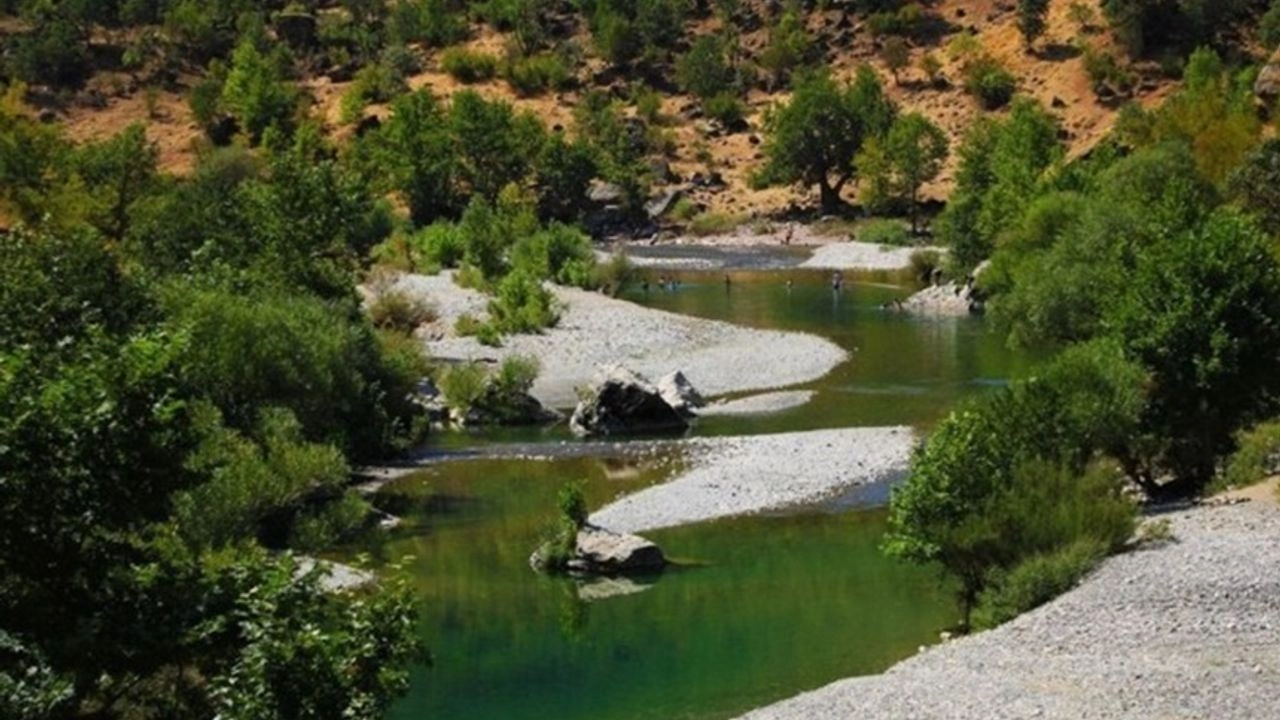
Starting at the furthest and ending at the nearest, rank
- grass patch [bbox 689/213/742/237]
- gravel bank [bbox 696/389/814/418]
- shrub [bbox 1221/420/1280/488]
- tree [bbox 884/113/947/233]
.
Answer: grass patch [bbox 689/213/742/237], tree [bbox 884/113/947/233], gravel bank [bbox 696/389/814/418], shrub [bbox 1221/420/1280/488]

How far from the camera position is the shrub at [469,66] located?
542 feet

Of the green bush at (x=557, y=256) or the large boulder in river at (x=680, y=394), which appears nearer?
the large boulder in river at (x=680, y=394)

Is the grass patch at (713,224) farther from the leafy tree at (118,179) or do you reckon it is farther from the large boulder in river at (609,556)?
the large boulder in river at (609,556)

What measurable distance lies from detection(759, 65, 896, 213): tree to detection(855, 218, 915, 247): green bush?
36.0 feet

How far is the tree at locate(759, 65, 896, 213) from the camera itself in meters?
138

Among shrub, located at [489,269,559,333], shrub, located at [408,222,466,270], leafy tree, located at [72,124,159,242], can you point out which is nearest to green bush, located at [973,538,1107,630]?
shrub, located at [489,269,559,333]

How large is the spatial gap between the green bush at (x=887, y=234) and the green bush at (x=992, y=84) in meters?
22.1

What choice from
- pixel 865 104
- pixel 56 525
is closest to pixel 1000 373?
pixel 56 525

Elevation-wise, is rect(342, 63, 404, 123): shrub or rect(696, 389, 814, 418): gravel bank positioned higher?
rect(342, 63, 404, 123): shrub

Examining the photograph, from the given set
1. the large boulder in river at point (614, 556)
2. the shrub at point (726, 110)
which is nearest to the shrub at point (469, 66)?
the shrub at point (726, 110)

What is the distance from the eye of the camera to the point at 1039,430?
125 ft

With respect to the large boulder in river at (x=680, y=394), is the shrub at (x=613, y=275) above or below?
below

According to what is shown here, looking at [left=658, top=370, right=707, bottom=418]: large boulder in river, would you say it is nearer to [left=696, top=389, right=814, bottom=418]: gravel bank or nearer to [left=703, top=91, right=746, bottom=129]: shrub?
[left=696, top=389, right=814, bottom=418]: gravel bank

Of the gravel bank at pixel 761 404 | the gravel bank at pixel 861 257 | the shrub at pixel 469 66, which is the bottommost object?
the gravel bank at pixel 861 257
